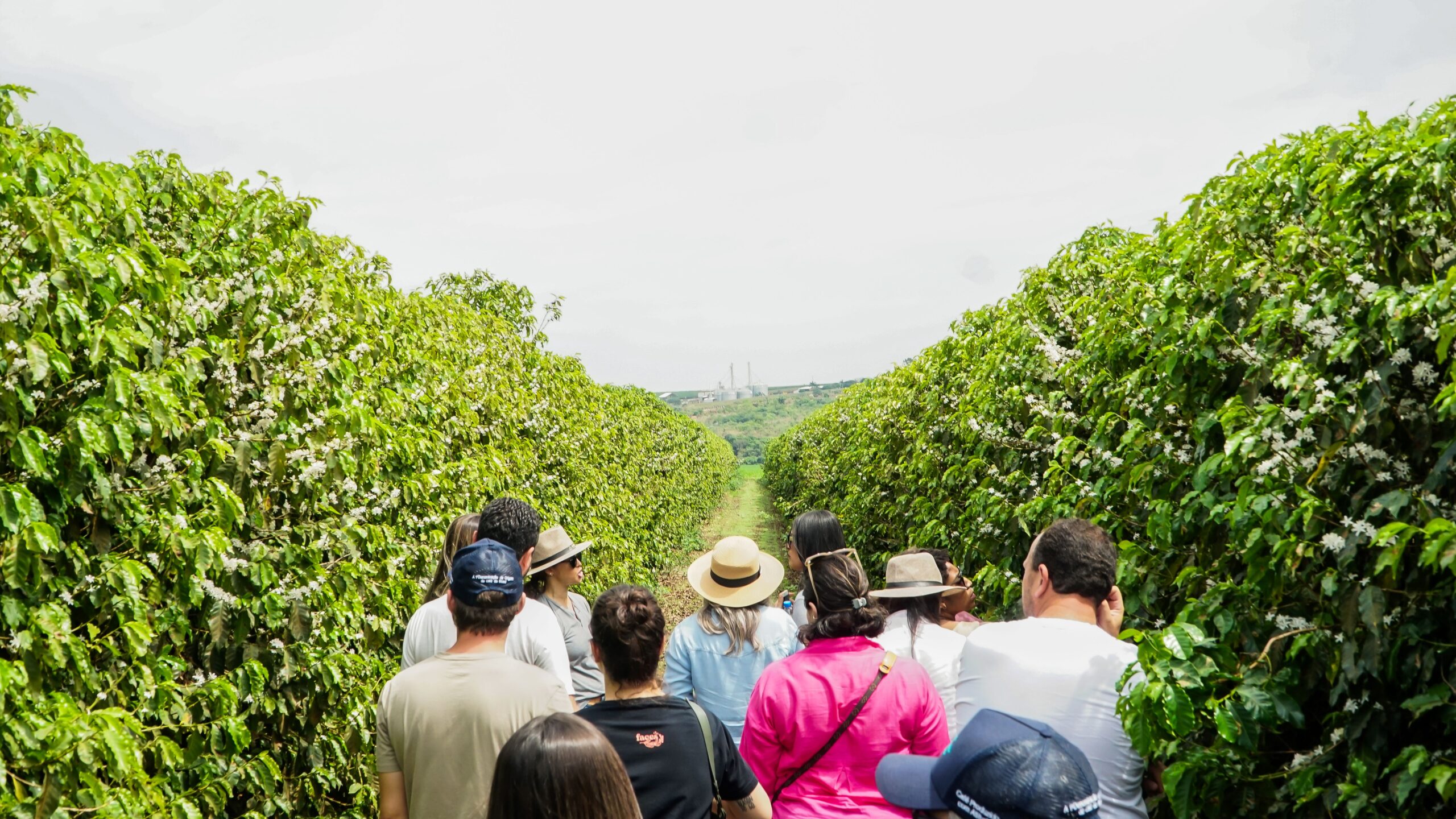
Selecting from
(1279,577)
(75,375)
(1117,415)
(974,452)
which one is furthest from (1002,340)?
(75,375)

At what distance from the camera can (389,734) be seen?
300 cm

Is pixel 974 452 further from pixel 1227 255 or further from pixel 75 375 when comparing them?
pixel 75 375

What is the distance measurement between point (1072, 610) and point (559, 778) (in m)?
1.82

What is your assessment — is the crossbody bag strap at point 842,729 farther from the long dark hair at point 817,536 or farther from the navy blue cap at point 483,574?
the long dark hair at point 817,536

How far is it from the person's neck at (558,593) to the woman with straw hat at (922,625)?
6.09 ft

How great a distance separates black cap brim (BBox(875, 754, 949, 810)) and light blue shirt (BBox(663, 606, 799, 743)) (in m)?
1.49

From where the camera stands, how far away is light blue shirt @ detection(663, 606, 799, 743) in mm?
3895

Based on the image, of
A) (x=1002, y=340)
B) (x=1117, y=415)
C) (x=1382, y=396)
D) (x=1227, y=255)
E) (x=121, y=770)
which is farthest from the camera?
(x=1002, y=340)

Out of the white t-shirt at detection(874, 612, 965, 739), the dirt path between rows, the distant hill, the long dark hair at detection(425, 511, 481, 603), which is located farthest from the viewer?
the distant hill

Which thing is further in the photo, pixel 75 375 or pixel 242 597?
pixel 242 597

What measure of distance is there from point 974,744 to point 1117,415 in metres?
2.57

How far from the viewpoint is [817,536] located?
4.66 m

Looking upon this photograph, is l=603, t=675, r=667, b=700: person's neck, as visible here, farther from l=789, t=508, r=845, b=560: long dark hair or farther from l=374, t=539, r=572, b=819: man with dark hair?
l=789, t=508, r=845, b=560: long dark hair

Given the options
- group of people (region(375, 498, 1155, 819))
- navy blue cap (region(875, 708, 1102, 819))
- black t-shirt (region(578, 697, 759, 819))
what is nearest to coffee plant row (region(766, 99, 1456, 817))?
group of people (region(375, 498, 1155, 819))
